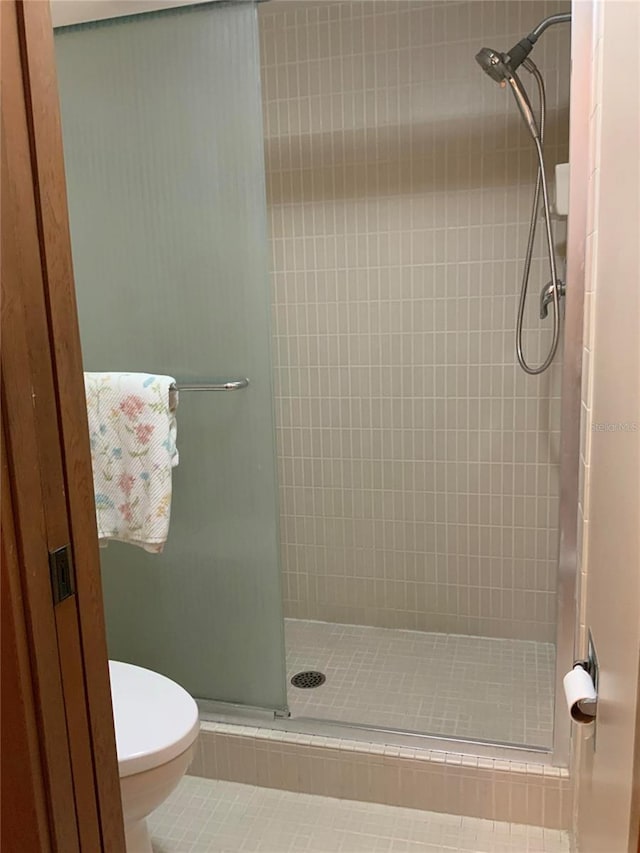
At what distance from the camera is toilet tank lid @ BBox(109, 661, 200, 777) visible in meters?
1.43

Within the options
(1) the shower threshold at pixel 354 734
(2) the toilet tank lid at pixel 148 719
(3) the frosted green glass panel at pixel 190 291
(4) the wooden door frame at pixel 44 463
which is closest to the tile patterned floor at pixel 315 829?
(1) the shower threshold at pixel 354 734

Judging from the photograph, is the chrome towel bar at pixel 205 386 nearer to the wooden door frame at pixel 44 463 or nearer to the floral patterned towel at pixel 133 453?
the floral patterned towel at pixel 133 453

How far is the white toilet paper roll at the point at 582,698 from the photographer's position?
0.88 meters

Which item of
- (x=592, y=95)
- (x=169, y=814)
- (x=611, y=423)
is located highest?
(x=592, y=95)

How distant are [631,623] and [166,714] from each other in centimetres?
119

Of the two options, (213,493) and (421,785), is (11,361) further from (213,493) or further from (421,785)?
(421,785)

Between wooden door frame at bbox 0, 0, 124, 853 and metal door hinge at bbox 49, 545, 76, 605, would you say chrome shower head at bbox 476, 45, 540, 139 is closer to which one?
wooden door frame at bbox 0, 0, 124, 853

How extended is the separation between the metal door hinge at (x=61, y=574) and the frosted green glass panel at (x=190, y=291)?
42.5 inches

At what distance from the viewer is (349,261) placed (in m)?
2.43

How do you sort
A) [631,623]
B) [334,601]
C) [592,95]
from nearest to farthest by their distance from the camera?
[631,623], [592,95], [334,601]

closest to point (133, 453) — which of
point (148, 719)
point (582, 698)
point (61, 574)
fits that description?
point (148, 719)

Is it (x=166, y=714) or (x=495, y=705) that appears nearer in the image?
(x=166, y=714)

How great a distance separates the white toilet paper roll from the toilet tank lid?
890mm

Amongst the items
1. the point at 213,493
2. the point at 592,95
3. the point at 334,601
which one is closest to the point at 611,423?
the point at 592,95
